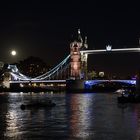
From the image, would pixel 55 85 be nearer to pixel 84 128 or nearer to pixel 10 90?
pixel 10 90

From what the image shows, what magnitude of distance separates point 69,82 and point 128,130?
83050 mm

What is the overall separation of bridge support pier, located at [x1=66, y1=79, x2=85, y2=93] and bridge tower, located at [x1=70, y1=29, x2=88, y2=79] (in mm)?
3675

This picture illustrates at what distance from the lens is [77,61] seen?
11750cm

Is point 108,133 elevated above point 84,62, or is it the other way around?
point 84,62

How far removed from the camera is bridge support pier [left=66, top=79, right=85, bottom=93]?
351 ft

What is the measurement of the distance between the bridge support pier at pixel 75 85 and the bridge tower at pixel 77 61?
3.68 m

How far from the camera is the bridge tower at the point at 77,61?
116 meters

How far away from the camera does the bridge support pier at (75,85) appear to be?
10712cm

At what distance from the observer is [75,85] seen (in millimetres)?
109000

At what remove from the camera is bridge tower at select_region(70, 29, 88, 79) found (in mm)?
115562

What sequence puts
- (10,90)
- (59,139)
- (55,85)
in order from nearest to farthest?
(59,139)
(10,90)
(55,85)

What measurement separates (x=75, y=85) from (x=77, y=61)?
982 centimetres

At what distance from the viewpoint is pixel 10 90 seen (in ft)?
356

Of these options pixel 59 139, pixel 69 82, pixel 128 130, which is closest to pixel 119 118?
pixel 128 130
